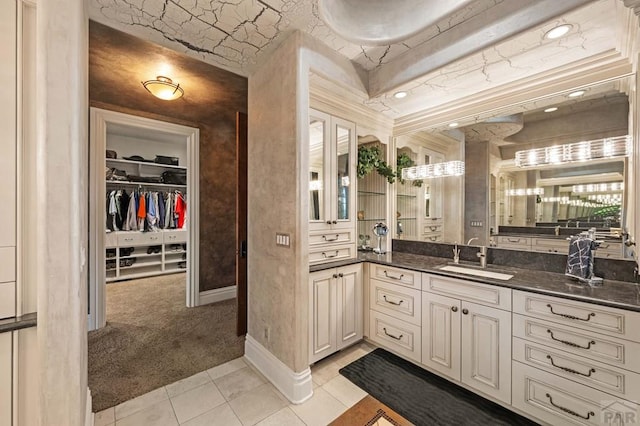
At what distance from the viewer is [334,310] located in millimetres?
2297

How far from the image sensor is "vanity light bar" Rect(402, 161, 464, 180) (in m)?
2.66

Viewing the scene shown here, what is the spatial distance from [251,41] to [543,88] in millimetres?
2293

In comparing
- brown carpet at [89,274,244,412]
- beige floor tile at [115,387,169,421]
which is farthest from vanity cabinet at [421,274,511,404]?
beige floor tile at [115,387,169,421]

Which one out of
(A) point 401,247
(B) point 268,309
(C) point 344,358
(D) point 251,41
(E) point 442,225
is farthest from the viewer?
(A) point 401,247

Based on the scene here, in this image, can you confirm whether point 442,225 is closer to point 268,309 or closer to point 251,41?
point 268,309

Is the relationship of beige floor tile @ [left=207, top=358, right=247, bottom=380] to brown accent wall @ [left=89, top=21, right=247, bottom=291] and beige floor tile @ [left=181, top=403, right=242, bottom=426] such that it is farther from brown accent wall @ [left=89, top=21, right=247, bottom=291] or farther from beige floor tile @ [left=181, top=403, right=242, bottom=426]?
brown accent wall @ [left=89, top=21, right=247, bottom=291]

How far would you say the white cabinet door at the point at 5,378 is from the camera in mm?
1101

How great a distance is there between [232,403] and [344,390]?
825 mm

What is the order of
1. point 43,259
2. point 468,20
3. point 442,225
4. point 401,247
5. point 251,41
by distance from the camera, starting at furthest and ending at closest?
point 401,247 → point 442,225 → point 251,41 → point 468,20 → point 43,259

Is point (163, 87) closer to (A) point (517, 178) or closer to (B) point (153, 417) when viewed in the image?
(B) point (153, 417)

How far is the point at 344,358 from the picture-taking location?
239 centimetres

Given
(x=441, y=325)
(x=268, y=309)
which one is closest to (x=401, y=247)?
(x=441, y=325)

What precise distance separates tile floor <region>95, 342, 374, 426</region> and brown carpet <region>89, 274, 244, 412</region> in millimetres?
138

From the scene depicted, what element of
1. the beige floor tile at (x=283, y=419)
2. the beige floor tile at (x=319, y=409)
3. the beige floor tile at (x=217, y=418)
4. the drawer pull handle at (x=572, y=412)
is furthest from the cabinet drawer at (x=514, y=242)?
the beige floor tile at (x=217, y=418)
